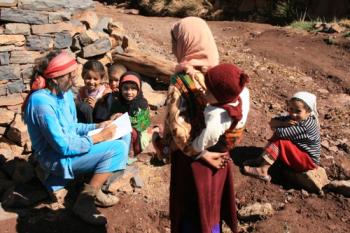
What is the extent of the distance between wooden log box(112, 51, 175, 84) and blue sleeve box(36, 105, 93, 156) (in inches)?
109

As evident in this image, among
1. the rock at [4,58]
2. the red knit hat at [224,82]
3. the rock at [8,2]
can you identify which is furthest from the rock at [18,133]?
the red knit hat at [224,82]

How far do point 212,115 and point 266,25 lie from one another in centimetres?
899

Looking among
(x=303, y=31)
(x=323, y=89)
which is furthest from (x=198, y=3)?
(x=323, y=89)

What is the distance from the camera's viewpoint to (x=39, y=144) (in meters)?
3.89

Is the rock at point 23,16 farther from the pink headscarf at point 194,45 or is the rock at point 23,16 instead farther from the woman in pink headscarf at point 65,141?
the pink headscarf at point 194,45

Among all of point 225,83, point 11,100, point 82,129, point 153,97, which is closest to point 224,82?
point 225,83

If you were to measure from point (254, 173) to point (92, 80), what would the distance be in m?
1.92

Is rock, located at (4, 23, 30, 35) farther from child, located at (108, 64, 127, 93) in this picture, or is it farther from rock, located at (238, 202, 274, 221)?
rock, located at (238, 202, 274, 221)

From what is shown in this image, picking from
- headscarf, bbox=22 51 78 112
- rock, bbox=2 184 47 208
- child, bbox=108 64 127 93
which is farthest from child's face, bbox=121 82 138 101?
rock, bbox=2 184 47 208

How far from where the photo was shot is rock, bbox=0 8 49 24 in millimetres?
5613

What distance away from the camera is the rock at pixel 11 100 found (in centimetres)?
581

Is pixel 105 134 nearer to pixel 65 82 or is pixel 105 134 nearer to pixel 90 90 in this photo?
pixel 65 82

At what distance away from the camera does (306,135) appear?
4629 millimetres

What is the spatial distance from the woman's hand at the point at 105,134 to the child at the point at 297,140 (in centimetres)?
160
